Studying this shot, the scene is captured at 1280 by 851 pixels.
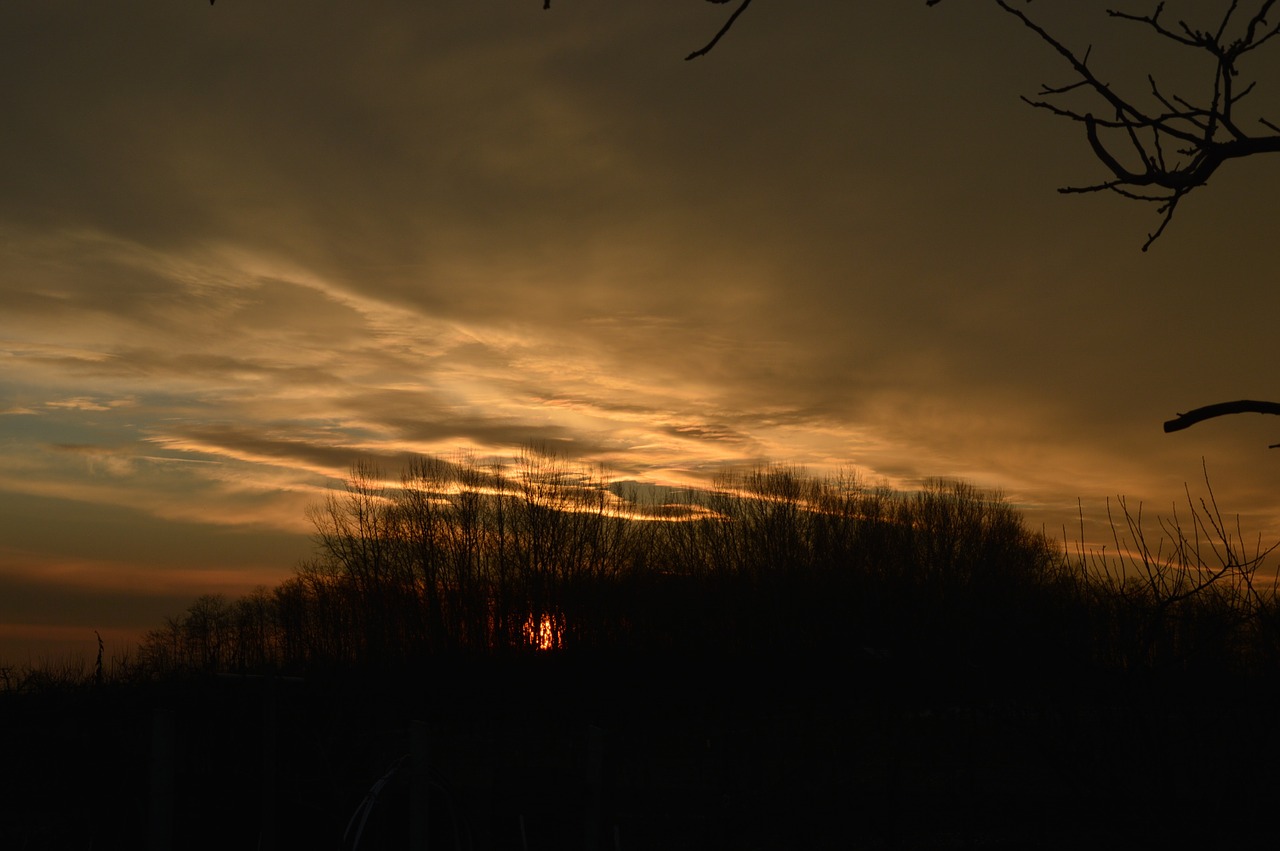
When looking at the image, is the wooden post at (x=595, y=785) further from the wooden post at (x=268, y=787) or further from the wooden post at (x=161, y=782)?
the wooden post at (x=161, y=782)

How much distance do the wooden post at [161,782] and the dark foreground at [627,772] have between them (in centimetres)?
2

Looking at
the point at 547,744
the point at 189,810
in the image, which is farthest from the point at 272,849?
the point at 547,744

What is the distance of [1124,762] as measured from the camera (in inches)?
145

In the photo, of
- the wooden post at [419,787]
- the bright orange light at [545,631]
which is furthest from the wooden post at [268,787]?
the bright orange light at [545,631]

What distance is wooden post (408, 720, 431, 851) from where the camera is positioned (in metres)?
7.99

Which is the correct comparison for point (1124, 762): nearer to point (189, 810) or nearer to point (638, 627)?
point (189, 810)

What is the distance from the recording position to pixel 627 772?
2461 cm

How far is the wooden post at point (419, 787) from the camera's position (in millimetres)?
7988

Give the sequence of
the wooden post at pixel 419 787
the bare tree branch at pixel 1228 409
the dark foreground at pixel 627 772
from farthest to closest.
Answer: the wooden post at pixel 419 787 < the dark foreground at pixel 627 772 < the bare tree branch at pixel 1228 409

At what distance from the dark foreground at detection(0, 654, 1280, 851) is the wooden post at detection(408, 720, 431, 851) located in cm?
3

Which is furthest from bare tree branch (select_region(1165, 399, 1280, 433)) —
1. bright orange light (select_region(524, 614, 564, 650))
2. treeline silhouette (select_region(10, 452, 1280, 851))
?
bright orange light (select_region(524, 614, 564, 650))

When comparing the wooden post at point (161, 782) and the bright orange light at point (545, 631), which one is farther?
the bright orange light at point (545, 631)

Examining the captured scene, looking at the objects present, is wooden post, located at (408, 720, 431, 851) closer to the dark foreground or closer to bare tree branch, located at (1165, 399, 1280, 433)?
the dark foreground

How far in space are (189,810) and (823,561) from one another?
47947 mm
